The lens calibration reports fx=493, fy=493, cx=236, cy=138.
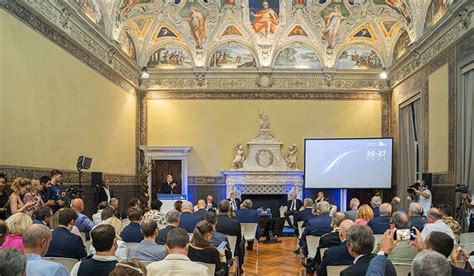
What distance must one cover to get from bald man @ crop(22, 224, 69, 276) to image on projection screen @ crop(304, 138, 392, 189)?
44.1 feet

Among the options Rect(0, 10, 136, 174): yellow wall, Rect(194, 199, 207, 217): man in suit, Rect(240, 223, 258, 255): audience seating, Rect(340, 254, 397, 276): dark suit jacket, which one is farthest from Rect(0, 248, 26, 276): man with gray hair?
Rect(240, 223, 258, 255): audience seating

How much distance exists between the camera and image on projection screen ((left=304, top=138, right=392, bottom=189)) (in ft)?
53.1

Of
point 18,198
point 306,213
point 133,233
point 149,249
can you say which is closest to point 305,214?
point 306,213

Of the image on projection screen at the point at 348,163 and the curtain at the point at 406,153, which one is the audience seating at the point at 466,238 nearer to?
the curtain at the point at 406,153

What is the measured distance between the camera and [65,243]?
495 centimetres

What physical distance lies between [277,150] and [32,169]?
9.69 m

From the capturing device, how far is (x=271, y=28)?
57.5 feet

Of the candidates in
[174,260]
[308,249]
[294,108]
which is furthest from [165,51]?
[174,260]

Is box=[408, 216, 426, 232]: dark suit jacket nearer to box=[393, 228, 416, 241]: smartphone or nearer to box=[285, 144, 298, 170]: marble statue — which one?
box=[393, 228, 416, 241]: smartphone

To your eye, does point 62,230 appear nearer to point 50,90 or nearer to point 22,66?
point 22,66

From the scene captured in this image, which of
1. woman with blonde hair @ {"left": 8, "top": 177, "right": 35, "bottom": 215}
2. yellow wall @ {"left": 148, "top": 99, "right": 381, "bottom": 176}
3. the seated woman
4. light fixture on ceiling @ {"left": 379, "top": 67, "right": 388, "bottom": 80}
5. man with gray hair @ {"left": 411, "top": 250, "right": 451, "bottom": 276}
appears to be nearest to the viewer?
A: man with gray hair @ {"left": 411, "top": 250, "right": 451, "bottom": 276}

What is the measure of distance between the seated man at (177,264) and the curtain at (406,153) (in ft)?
42.2

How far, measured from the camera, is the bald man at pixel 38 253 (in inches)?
141

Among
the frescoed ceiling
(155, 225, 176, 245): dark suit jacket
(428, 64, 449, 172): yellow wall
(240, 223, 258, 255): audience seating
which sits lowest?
(240, 223, 258, 255): audience seating
